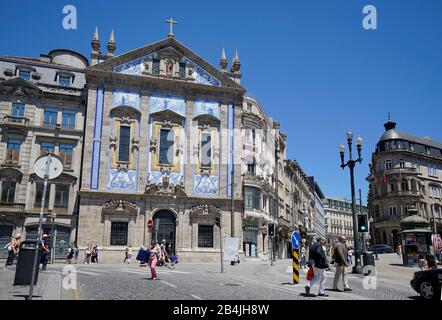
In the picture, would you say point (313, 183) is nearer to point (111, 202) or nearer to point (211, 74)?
point (211, 74)

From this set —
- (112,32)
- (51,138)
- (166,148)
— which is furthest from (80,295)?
(112,32)

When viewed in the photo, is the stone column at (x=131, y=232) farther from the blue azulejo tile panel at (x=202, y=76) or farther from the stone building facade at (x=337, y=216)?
the stone building facade at (x=337, y=216)

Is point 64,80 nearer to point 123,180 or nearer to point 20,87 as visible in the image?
point 20,87

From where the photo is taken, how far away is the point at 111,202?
34562mm

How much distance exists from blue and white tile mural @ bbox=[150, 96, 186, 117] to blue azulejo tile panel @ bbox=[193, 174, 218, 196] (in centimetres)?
582

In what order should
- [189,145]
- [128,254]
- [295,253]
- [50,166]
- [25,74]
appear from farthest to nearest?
[25,74], [189,145], [128,254], [295,253], [50,166]

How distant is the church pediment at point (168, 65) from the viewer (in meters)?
37.5

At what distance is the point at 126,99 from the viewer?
37125mm

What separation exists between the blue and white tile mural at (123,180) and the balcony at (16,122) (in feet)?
29.6

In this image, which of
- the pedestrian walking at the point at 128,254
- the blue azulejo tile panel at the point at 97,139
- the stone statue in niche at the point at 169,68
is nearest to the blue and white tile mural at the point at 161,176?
the blue azulejo tile panel at the point at 97,139

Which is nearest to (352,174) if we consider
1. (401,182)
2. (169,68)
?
(169,68)

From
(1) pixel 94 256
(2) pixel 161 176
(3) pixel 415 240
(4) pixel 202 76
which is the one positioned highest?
(4) pixel 202 76

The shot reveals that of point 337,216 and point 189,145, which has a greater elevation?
point 337,216

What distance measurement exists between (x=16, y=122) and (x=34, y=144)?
2368mm
